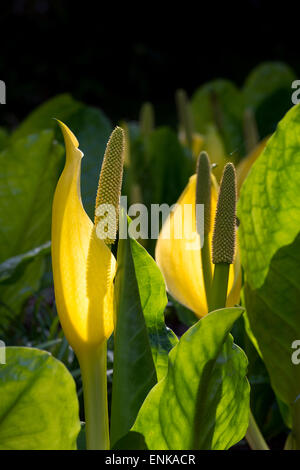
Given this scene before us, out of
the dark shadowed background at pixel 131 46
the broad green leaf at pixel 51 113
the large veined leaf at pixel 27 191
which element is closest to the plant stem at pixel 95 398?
the large veined leaf at pixel 27 191

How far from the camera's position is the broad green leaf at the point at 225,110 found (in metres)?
1.17

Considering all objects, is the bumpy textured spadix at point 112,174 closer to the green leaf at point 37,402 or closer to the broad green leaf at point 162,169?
the green leaf at point 37,402

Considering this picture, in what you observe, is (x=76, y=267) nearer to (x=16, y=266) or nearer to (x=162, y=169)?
(x=16, y=266)

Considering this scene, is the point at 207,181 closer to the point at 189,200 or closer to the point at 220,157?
the point at 189,200

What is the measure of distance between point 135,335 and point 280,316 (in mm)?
132

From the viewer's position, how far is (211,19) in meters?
3.65

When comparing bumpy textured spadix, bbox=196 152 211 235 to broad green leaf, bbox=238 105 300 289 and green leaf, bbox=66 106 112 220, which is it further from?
green leaf, bbox=66 106 112 220

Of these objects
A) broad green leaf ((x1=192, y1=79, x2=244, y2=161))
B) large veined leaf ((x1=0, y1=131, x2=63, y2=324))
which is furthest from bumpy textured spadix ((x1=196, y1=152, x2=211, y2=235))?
broad green leaf ((x1=192, y1=79, x2=244, y2=161))

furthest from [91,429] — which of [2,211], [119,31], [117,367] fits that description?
[119,31]

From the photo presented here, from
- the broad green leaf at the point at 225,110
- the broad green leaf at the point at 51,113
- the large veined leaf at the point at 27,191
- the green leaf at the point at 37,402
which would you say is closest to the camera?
the green leaf at the point at 37,402

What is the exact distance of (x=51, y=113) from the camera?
35.6 inches

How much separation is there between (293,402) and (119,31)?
3.36 meters

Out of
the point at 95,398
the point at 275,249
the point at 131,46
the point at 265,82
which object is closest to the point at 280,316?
the point at 275,249

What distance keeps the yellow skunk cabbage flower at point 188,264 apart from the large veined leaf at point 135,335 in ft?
0.24
